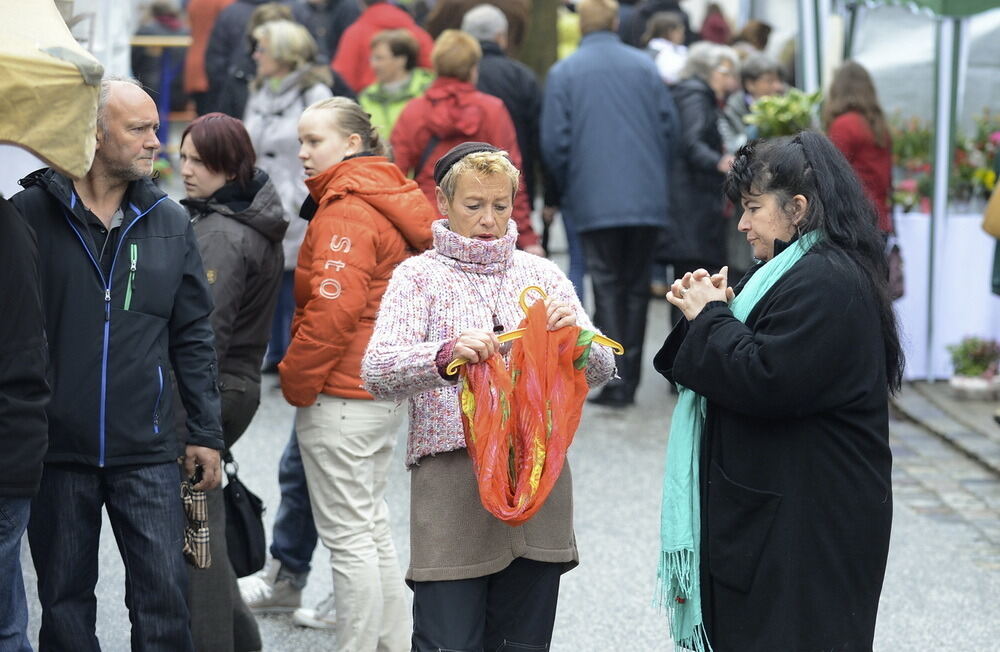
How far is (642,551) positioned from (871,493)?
9.52ft

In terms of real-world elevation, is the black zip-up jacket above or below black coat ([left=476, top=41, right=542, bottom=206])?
below

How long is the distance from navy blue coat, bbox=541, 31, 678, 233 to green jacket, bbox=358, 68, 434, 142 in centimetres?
81

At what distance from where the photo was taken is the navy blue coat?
8867mm

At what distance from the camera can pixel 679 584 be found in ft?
12.7

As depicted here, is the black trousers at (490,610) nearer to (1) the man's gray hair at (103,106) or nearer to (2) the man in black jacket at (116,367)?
(2) the man in black jacket at (116,367)

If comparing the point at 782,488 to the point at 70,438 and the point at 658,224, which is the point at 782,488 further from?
the point at 658,224

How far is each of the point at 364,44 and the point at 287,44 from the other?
2.48 metres

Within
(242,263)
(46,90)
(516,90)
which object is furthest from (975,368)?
(46,90)

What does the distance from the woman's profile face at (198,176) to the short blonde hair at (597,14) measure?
4.54m

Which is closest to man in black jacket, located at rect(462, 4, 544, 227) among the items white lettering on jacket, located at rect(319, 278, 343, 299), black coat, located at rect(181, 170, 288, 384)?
black coat, located at rect(181, 170, 288, 384)

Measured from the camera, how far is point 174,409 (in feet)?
15.0

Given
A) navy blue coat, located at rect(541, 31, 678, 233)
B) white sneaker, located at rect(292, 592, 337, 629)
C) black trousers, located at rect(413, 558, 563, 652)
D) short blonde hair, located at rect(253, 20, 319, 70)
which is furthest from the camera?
navy blue coat, located at rect(541, 31, 678, 233)

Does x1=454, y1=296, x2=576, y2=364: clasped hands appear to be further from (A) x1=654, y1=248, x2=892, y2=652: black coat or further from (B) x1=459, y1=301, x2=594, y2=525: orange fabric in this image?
Result: (A) x1=654, y1=248, x2=892, y2=652: black coat

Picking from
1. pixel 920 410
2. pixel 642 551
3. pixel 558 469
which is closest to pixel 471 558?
pixel 558 469
